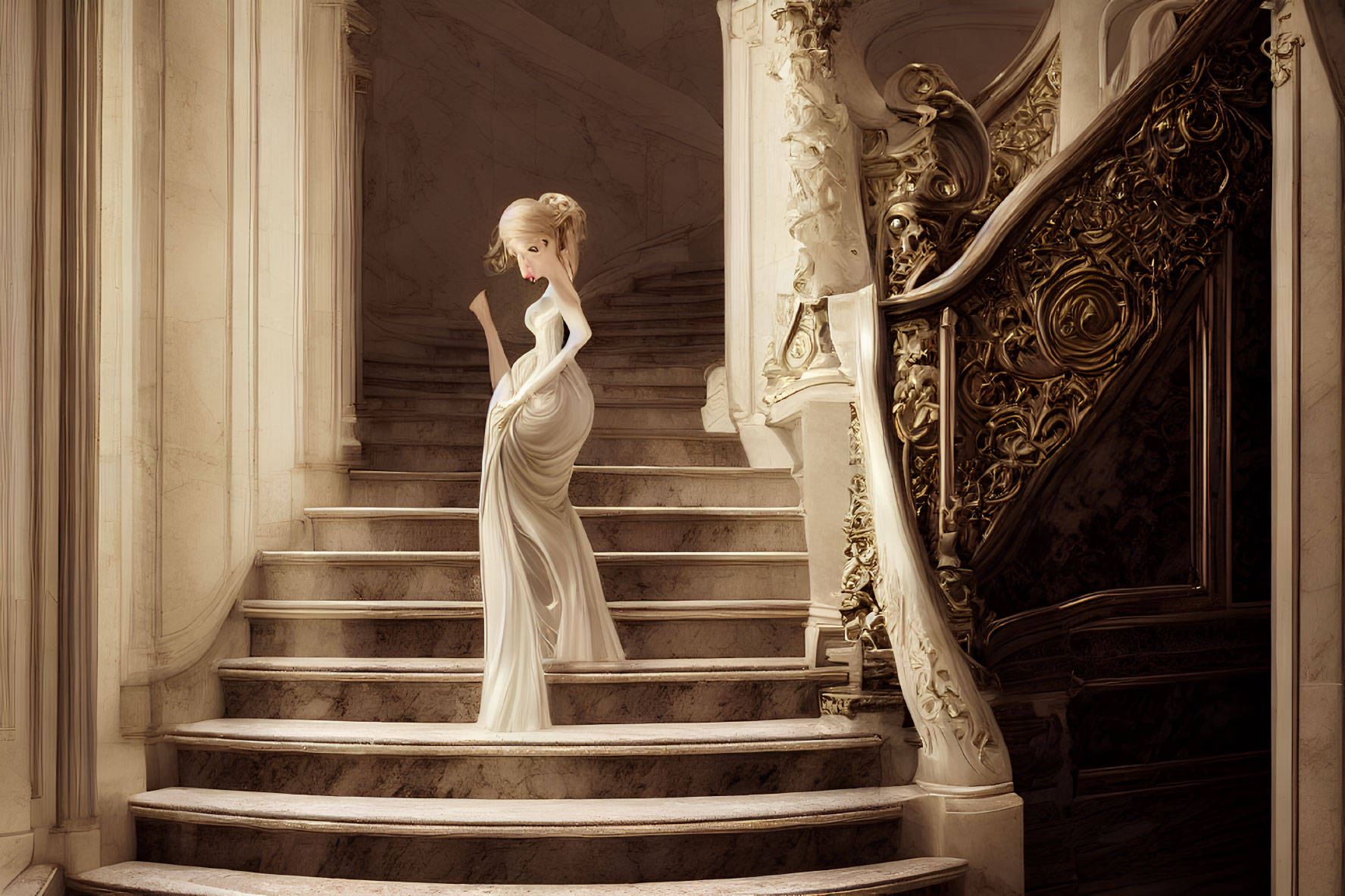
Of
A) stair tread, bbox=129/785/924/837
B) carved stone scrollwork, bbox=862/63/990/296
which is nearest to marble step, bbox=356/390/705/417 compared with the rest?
carved stone scrollwork, bbox=862/63/990/296

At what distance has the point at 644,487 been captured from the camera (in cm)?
565

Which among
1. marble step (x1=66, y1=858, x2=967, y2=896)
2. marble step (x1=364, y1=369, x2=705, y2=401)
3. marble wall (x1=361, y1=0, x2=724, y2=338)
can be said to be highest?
marble wall (x1=361, y1=0, x2=724, y2=338)

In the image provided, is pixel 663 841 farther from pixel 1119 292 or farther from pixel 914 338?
pixel 1119 292

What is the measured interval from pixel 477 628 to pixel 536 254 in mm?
1434

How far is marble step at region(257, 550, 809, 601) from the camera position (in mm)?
4980

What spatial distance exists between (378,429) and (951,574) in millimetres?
3856

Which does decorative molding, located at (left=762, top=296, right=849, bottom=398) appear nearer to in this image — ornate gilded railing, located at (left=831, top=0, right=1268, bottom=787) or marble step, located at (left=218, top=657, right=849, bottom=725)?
ornate gilded railing, located at (left=831, top=0, right=1268, bottom=787)

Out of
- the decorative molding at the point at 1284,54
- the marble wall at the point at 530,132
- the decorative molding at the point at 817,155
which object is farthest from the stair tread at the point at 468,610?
the marble wall at the point at 530,132

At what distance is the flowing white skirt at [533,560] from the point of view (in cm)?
401

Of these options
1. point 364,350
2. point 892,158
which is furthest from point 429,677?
point 364,350

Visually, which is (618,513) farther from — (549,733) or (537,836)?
(537,836)

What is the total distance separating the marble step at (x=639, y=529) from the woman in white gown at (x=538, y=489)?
824 mm

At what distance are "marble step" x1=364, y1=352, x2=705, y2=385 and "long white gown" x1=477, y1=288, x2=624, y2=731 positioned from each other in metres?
2.79

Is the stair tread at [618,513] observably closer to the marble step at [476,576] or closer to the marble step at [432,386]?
the marble step at [476,576]
